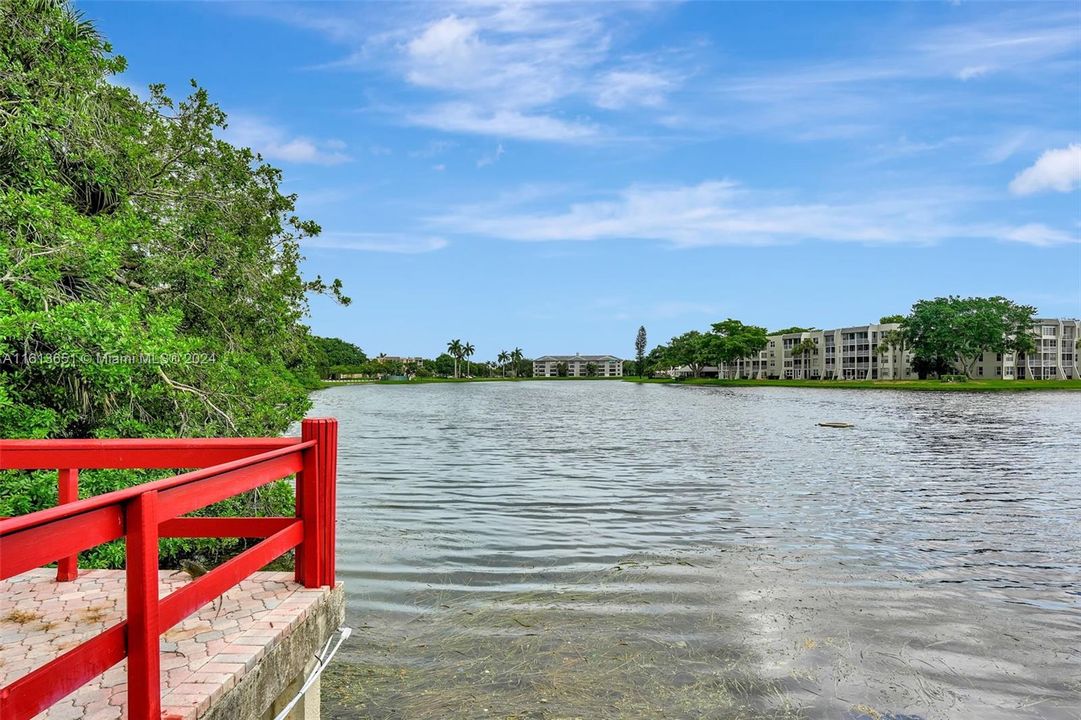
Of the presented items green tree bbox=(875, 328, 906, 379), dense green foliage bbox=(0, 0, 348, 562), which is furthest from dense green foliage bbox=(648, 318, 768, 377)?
dense green foliage bbox=(0, 0, 348, 562)

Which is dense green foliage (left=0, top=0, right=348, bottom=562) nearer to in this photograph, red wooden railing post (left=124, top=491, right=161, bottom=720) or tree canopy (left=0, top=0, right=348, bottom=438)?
tree canopy (left=0, top=0, right=348, bottom=438)

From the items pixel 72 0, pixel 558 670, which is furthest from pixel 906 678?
pixel 72 0

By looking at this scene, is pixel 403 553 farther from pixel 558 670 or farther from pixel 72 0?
pixel 72 0

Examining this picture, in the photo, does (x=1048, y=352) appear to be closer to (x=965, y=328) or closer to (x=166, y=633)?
(x=965, y=328)

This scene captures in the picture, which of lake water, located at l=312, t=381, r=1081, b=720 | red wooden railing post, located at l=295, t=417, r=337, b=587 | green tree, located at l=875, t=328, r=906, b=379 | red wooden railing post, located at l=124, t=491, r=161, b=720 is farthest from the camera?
green tree, located at l=875, t=328, r=906, b=379

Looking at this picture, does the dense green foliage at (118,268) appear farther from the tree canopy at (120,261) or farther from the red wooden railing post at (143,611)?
the red wooden railing post at (143,611)

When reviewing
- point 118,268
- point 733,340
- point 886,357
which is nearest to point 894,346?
point 886,357

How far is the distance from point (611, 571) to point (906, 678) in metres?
4.47

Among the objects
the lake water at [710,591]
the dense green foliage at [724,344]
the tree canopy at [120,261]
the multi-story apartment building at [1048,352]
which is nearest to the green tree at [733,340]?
the dense green foliage at [724,344]

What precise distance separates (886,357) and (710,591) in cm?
14420

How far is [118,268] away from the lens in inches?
449

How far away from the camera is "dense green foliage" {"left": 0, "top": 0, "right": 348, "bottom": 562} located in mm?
8688

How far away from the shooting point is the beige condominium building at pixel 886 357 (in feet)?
426

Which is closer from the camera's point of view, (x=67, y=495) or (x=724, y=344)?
(x=67, y=495)
